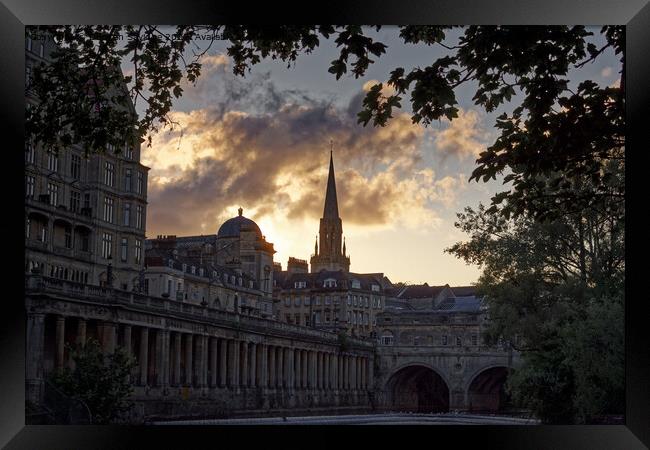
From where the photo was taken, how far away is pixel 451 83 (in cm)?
1200

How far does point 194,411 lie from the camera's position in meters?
37.6

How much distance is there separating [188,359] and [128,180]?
8737 millimetres

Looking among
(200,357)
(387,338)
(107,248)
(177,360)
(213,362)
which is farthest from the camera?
(387,338)

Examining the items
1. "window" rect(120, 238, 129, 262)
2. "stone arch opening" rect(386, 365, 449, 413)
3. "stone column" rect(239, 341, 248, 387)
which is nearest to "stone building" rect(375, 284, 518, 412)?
"stone arch opening" rect(386, 365, 449, 413)

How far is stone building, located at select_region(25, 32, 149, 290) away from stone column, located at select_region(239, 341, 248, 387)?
7.21 m

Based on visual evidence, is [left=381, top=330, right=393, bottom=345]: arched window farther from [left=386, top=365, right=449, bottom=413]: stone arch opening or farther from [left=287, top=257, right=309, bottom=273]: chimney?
[left=287, top=257, right=309, bottom=273]: chimney

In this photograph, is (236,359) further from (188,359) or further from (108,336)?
(108,336)

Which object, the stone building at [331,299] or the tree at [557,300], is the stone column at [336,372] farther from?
the tree at [557,300]

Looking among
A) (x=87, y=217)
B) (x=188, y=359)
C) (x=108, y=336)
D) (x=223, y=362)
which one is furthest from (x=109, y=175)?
(x=223, y=362)

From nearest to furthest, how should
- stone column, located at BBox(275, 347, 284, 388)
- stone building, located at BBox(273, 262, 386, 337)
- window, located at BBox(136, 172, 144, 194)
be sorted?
window, located at BBox(136, 172, 144, 194)
stone column, located at BBox(275, 347, 284, 388)
stone building, located at BBox(273, 262, 386, 337)

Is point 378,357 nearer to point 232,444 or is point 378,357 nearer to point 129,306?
point 129,306

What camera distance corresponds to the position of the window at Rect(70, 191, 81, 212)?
3228 centimetres

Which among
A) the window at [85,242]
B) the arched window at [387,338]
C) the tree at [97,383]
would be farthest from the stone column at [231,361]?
the arched window at [387,338]

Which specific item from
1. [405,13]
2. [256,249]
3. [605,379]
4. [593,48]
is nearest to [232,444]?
[405,13]
